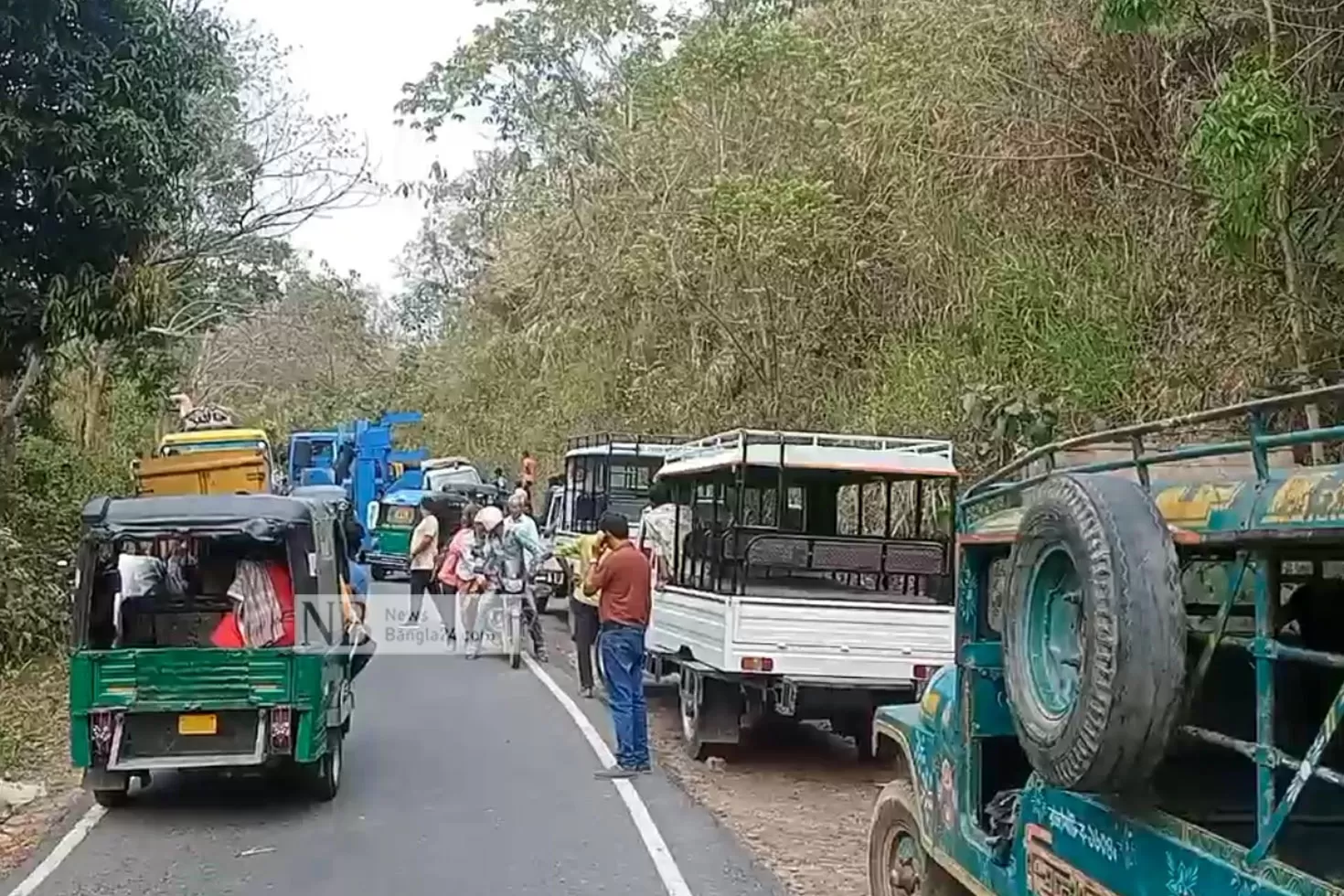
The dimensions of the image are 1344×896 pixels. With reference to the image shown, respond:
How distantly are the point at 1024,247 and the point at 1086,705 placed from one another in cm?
1017

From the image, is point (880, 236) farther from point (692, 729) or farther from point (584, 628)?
point (692, 729)

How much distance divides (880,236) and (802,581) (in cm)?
647

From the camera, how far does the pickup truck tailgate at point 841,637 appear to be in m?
10.4

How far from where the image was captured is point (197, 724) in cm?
924

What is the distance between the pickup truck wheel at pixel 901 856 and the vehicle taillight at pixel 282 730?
3.86 metres

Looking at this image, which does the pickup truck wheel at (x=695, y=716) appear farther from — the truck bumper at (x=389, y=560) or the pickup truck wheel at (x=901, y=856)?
the truck bumper at (x=389, y=560)

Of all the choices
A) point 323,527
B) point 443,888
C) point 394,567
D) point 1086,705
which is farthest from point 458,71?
point 1086,705

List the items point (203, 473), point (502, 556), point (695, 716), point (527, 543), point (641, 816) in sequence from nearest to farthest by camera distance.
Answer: point (641, 816), point (695, 716), point (502, 556), point (527, 543), point (203, 473)

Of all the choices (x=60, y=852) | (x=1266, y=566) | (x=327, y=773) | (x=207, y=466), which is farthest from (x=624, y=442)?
(x=1266, y=566)

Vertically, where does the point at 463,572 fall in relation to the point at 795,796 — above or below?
above

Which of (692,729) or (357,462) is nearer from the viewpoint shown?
(692,729)

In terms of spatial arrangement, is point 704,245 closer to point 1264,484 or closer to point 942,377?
point 942,377

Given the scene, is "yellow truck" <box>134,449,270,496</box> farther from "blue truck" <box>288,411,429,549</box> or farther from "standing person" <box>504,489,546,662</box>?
"blue truck" <box>288,411,429,549</box>

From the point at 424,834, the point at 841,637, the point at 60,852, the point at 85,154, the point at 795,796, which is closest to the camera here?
the point at 60,852
